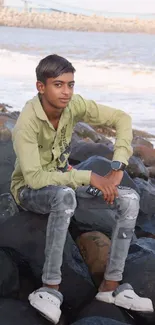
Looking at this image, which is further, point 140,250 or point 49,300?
point 140,250

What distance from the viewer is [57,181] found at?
2959mm

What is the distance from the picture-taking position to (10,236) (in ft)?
10.6

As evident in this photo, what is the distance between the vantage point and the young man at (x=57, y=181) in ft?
9.46

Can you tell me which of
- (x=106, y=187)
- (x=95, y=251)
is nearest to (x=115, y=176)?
(x=106, y=187)

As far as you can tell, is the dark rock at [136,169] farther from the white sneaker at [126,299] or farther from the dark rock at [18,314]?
the dark rock at [18,314]

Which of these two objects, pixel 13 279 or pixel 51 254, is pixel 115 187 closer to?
pixel 51 254

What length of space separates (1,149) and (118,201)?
2.24m

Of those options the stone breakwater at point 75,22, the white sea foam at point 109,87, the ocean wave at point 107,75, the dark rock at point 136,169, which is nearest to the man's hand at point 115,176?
the dark rock at point 136,169

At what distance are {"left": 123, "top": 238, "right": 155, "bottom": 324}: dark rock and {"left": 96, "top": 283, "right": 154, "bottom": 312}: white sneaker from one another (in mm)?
51

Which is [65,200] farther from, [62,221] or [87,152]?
[87,152]

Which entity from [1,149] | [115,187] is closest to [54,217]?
[115,187]

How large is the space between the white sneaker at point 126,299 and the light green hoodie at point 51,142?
634 millimetres

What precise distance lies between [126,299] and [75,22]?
9231 cm

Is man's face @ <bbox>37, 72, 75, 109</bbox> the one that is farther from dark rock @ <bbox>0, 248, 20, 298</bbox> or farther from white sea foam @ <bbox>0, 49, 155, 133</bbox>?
white sea foam @ <bbox>0, 49, 155, 133</bbox>
